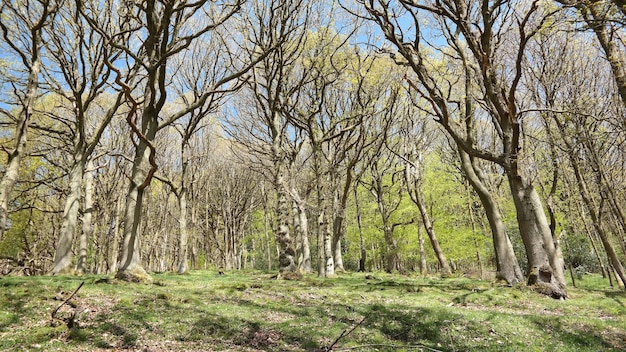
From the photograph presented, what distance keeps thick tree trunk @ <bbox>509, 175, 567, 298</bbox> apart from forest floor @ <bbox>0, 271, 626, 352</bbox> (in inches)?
36.3

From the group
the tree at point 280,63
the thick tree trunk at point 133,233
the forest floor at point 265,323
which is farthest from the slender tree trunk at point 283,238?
the thick tree trunk at point 133,233

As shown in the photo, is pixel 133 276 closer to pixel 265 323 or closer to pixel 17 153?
pixel 17 153

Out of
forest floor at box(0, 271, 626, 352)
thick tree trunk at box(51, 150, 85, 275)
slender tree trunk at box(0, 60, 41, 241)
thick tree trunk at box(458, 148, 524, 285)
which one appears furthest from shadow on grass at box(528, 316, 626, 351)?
thick tree trunk at box(51, 150, 85, 275)

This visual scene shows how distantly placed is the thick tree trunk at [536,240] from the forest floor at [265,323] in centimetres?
92

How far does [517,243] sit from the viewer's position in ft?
113

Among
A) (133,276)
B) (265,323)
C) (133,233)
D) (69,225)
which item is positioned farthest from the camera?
(69,225)

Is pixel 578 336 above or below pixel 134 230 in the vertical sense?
below

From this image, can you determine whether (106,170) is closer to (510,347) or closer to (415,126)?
(415,126)

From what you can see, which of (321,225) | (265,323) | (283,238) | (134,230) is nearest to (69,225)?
(134,230)

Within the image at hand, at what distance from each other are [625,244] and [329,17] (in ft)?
63.8

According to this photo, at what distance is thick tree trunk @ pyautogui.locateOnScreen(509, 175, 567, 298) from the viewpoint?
1224 centimetres

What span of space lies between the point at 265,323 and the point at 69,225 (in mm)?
10696

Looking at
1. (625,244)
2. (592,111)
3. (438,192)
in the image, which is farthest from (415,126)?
(625,244)

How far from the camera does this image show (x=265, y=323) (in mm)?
8383
